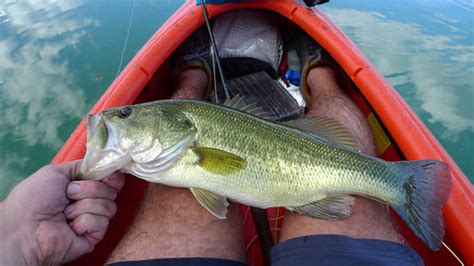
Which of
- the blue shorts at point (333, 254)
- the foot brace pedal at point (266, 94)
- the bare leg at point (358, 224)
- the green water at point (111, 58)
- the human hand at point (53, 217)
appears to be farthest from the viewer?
the green water at point (111, 58)

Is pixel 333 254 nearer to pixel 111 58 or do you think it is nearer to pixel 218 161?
pixel 218 161

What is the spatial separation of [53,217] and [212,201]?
0.59 meters

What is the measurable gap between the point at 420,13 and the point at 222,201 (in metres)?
7.08

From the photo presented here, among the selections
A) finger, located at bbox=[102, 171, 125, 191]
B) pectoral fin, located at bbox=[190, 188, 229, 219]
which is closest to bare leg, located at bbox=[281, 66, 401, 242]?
pectoral fin, located at bbox=[190, 188, 229, 219]

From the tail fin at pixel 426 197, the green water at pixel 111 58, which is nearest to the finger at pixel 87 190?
the tail fin at pixel 426 197

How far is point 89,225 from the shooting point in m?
1.28

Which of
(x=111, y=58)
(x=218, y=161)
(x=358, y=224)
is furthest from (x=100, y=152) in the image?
(x=111, y=58)

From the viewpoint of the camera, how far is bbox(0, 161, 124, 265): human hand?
44.5 inches

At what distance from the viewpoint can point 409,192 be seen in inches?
52.7

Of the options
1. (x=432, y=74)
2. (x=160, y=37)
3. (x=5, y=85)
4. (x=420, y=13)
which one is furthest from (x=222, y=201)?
(x=420, y=13)

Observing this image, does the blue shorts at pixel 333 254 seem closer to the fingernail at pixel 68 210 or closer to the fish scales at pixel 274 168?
the fish scales at pixel 274 168

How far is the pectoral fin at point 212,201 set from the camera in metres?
1.40

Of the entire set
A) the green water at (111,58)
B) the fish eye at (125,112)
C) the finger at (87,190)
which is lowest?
the green water at (111,58)

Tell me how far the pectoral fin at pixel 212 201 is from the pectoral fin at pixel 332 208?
357 millimetres
